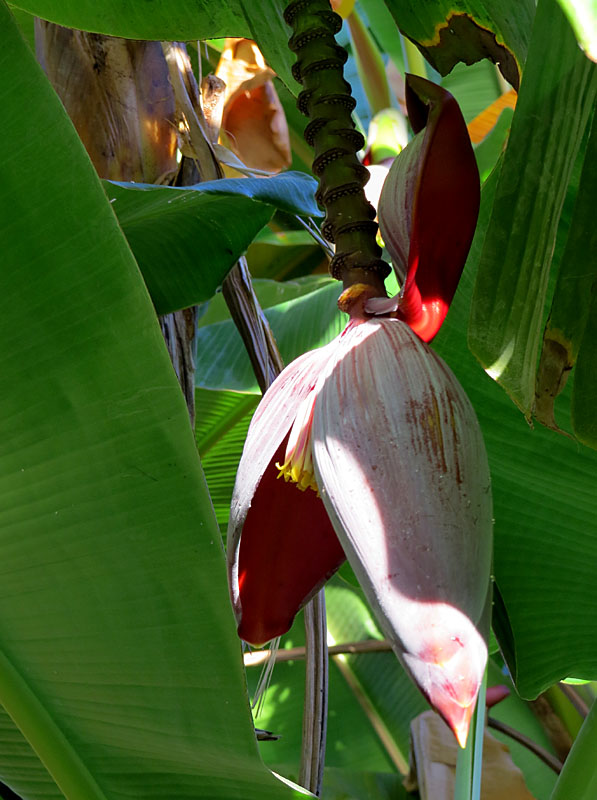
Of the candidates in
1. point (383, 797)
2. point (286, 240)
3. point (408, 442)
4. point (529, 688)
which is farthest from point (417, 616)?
point (286, 240)

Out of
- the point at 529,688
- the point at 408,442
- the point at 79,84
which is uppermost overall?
the point at 79,84

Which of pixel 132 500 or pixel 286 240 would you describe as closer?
pixel 132 500

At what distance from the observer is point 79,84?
23.0 inches

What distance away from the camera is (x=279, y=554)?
0.90ft

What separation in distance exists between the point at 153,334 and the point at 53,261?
0.05 meters

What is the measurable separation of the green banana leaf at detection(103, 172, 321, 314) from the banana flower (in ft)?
0.75

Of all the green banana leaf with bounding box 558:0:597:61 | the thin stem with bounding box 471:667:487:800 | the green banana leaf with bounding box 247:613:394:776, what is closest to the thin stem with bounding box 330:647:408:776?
the green banana leaf with bounding box 247:613:394:776

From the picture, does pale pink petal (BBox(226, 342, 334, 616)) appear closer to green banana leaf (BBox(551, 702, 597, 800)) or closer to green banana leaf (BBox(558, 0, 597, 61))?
green banana leaf (BBox(558, 0, 597, 61))

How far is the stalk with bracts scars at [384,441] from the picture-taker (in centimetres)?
19

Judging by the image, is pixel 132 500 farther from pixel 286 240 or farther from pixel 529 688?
pixel 286 240

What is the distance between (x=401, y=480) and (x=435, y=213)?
0.31 feet

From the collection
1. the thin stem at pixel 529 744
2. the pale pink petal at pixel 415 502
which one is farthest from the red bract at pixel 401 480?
the thin stem at pixel 529 744

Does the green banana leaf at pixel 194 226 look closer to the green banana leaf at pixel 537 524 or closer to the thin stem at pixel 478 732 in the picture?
the green banana leaf at pixel 537 524

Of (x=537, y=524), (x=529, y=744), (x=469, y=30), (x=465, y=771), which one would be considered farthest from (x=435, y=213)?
(x=529, y=744)
